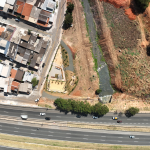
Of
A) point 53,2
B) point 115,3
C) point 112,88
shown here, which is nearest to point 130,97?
point 112,88

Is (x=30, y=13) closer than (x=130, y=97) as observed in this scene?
Yes

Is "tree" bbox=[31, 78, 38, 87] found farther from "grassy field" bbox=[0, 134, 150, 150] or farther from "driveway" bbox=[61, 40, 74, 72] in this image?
"grassy field" bbox=[0, 134, 150, 150]

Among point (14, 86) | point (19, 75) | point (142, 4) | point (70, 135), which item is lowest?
point (70, 135)

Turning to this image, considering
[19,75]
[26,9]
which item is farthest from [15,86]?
[26,9]

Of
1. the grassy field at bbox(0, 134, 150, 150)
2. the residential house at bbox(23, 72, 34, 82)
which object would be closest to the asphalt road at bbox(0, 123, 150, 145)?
the grassy field at bbox(0, 134, 150, 150)

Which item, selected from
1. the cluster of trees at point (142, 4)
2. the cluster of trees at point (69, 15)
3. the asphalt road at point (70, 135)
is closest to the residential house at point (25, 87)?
the asphalt road at point (70, 135)

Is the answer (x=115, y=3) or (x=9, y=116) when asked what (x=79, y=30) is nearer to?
(x=115, y=3)

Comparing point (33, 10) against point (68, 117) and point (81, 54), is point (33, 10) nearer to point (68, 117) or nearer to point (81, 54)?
point (81, 54)

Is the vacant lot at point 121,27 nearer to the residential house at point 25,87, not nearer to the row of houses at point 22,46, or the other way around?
the row of houses at point 22,46
